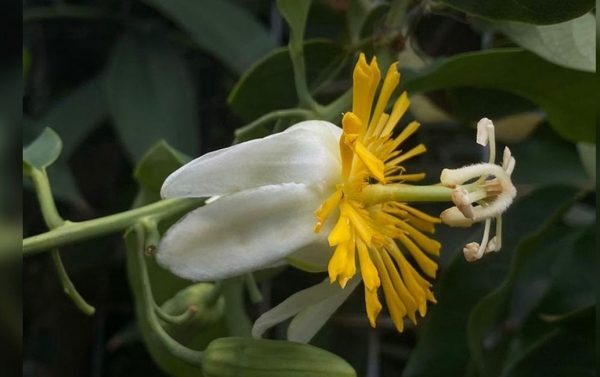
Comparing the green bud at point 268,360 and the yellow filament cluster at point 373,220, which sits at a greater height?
the yellow filament cluster at point 373,220

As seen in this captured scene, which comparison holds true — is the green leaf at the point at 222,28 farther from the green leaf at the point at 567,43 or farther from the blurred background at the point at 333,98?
the green leaf at the point at 567,43

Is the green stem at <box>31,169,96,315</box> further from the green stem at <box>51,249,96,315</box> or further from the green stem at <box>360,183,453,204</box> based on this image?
the green stem at <box>360,183,453,204</box>

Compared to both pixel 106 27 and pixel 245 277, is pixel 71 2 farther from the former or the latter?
pixel 245 277

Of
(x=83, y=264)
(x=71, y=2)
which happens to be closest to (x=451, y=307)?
(x=83, y=264)

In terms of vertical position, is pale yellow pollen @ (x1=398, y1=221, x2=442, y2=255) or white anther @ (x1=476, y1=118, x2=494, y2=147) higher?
white anther @ (x1=476, y1=118, x2=494, y2=147)

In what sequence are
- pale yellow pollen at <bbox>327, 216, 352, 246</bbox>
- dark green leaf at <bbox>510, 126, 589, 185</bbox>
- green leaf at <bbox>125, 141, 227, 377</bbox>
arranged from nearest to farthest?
pale yellow pollen at <bbox>327, 216, 352, 246</bbox>
green leaf at <bbox>125, 141, 227, 377</bbox>
dark green leaf at <bbox>510, 126, 589, 185</bbox>

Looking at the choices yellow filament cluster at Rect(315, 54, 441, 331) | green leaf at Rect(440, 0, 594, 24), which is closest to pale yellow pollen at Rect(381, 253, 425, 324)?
yellow filament cluster at Rect(315, 54, 441, 331)

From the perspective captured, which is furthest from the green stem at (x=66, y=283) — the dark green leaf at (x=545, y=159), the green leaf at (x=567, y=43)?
the dark green leaf at (x=545, y=159)
